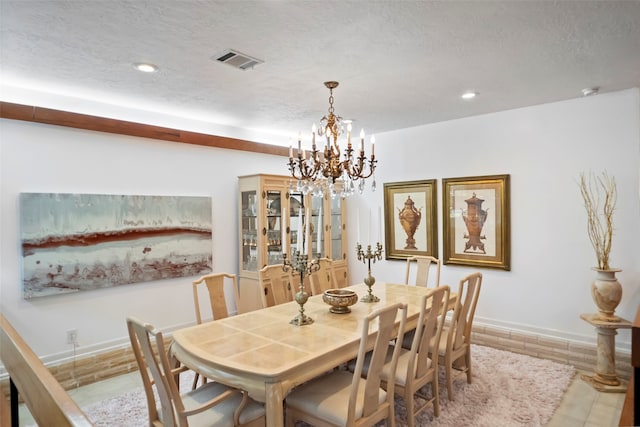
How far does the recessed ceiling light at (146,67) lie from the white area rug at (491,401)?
261 cm

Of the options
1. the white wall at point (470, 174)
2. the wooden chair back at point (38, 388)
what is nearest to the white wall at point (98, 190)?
the white wall at point (470, 174)

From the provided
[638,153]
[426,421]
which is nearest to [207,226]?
[426,421]

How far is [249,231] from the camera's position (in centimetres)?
466

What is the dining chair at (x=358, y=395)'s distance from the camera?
199cm

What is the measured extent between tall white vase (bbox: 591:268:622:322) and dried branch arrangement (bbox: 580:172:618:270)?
222 mm

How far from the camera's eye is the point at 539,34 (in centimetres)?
237

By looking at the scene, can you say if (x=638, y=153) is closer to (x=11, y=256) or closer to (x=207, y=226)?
(x=207, y=226)

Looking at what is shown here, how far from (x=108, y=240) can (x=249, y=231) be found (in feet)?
5.11

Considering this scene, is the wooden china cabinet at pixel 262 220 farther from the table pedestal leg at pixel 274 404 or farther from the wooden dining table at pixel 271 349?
the table pedestal leg at pixel 274 404

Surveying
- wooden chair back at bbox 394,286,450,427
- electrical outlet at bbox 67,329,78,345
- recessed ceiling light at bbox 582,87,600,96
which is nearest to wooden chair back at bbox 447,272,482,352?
wooden chair back at bbox 394,286,450,427

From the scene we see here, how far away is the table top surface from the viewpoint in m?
1.96

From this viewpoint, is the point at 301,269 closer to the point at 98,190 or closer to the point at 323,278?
the point at 323,278

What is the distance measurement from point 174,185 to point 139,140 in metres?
0.59

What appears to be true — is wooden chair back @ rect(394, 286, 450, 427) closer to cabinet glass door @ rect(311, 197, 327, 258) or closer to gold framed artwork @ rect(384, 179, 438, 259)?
gold framed artwork @ rect(384, 179, 438, 259)
